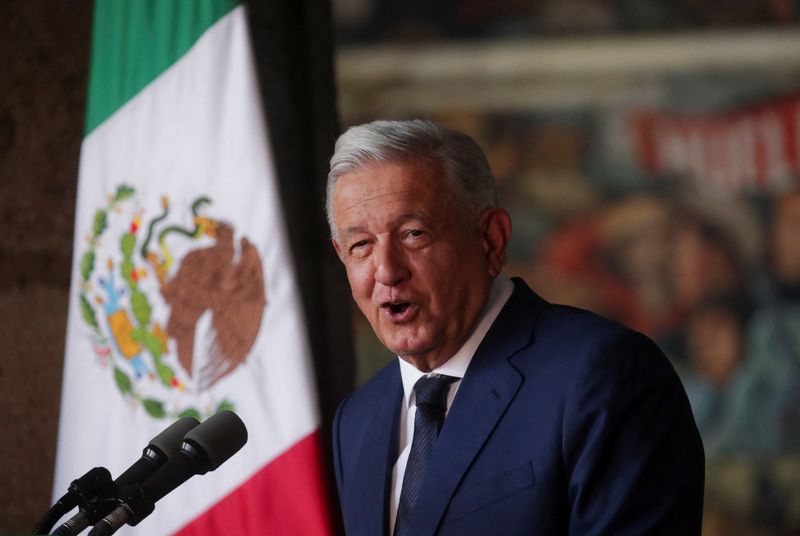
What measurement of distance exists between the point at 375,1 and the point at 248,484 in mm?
2347

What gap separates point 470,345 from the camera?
2.12 meters

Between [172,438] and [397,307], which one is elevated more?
[397,307]

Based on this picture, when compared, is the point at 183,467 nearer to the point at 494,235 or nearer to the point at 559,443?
the point at 559,443

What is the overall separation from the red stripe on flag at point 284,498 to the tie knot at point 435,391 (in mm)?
988

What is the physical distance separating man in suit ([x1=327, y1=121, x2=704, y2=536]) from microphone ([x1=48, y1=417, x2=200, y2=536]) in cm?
53

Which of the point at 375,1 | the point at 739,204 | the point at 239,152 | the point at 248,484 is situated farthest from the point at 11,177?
the point at 739,204

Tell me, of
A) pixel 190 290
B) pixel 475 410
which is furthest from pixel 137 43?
pixel 475 410

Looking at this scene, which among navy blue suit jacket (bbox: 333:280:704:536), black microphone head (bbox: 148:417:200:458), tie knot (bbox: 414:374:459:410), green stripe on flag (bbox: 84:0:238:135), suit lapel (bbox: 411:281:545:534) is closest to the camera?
black microphone head (bbox: 148:417:200:458)

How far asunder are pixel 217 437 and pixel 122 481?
6.6 inches

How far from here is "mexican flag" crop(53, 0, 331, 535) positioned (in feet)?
9.96

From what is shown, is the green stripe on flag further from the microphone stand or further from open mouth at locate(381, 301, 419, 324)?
the microphone stand

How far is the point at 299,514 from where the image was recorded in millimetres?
3008

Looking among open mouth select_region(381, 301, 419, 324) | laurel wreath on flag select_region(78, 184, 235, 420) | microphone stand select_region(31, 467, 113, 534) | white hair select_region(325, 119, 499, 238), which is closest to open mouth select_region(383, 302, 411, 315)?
open mouth select_region(381, 301, 419, 324)

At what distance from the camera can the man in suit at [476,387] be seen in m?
1.80
